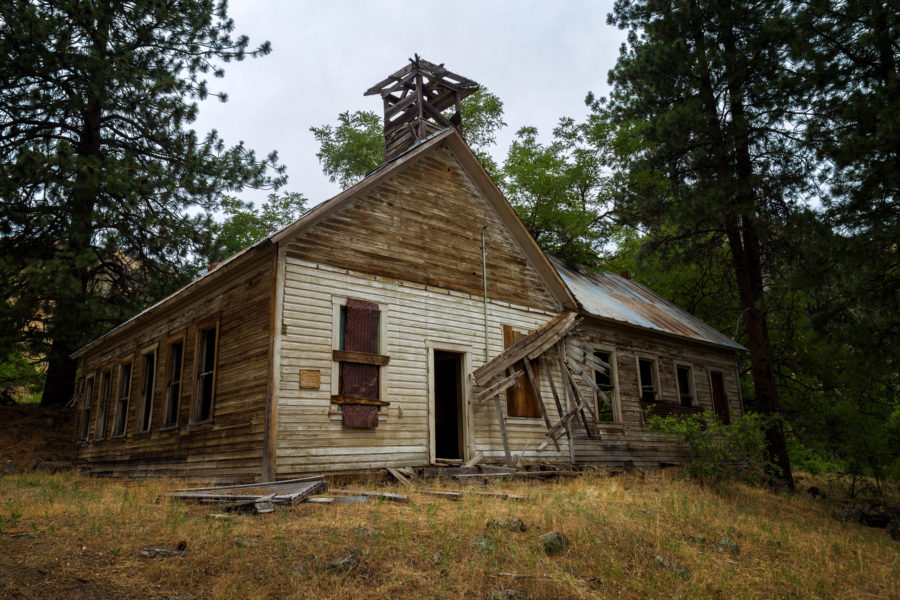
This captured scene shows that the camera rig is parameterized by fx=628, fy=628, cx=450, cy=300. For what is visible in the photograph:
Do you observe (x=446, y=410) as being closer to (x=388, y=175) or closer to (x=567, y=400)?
(x=567, y=400)

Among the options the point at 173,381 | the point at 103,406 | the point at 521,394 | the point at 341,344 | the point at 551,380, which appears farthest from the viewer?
the point at 103,406

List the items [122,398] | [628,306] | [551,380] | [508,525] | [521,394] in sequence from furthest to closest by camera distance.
Answer: [628,306]
[122,398]
[521,394]
[551,380]
[508,525]

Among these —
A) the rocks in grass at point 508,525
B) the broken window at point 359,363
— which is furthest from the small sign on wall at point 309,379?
the rocks in grass at point 508,525

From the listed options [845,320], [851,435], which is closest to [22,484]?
[845,320]

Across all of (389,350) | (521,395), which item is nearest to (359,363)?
(389,350)

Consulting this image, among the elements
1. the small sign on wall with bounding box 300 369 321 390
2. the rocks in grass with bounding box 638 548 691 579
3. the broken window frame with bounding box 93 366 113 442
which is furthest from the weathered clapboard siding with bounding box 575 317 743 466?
the broken window frame with bounding box 93 366 113 442

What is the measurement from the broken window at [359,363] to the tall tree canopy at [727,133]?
9275mm

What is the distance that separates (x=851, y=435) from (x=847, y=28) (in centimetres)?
1113

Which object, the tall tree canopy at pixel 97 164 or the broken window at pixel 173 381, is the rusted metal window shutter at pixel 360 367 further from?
the tall tree canopy at pixel 97 164

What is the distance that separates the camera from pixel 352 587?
16.9ft

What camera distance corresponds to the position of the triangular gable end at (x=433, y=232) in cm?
1164

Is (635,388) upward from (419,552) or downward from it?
upward

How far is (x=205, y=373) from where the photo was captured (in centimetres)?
1248

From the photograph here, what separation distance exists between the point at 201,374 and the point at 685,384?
46.7 ft
